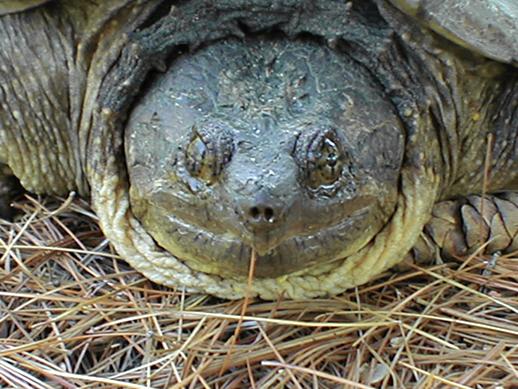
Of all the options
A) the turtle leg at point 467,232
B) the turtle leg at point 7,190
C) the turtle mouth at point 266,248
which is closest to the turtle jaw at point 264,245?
the turtle mouth at point 266,248

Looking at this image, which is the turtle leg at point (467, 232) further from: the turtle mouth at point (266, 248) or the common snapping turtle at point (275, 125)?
the turtle mouth at point (266, 248)

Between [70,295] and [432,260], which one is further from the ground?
[432,260]

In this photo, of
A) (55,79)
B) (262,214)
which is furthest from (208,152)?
(55,79)

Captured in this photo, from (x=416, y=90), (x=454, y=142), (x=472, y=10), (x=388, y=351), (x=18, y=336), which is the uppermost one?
(x=472, y=10)

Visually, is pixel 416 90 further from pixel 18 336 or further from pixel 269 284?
pixel 18 336

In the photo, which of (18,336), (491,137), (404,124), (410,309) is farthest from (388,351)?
(18,336)

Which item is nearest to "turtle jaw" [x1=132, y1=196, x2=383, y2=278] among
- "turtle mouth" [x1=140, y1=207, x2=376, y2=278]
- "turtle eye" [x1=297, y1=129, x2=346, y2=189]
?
"turtle mouth" [x1=140, y1=207, x2=376, y2=278]
